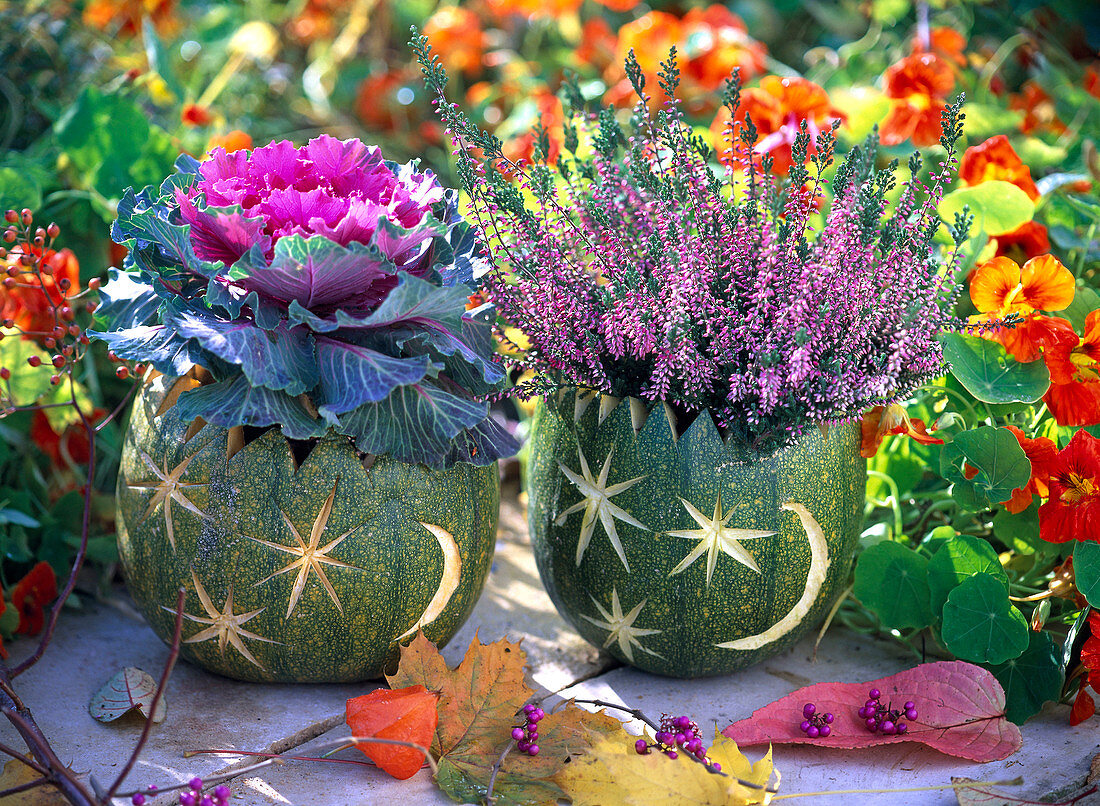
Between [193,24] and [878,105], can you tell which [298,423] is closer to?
[878,105]

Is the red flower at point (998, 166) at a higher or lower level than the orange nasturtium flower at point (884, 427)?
higher

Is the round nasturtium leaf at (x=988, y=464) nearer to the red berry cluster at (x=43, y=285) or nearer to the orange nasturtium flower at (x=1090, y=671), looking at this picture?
the orange nasturtium flower at (x=1090, y=671)

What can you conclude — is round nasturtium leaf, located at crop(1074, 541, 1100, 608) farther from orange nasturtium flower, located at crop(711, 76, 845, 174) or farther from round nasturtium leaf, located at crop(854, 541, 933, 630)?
orange nasturtium flower, located at crop(711, 76, 845, 174)

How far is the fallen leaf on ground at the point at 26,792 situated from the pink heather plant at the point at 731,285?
0.65 metres

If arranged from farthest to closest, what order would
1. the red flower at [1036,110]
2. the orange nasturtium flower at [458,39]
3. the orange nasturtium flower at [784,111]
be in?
the orange nasturtium flower at [458,39] → the red flower at [1036,110] → the orange nasturtium flower at [784,111]

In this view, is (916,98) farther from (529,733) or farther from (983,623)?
(529,733)

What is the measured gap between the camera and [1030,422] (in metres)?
1.32

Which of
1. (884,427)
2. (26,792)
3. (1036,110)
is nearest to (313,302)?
(26,792)

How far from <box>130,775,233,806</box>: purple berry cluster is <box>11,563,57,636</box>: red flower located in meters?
0.48

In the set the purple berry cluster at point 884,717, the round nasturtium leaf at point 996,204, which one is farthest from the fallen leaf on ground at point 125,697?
the round nasturtium leaf at point 996,204

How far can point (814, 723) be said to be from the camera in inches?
42.0

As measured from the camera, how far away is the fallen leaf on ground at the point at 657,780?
0.92 metres

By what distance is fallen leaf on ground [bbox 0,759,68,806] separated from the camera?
3.00 feet

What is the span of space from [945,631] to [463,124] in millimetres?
843
